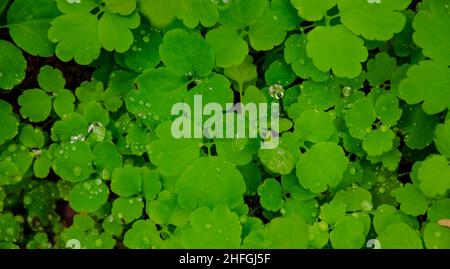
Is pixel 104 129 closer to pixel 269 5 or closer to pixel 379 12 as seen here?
pixel 269 5

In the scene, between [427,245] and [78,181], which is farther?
[78,181]

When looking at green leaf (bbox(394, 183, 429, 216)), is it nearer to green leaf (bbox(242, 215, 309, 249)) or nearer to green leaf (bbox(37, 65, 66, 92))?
green leaf (bbox(242, 215, 309, 249))

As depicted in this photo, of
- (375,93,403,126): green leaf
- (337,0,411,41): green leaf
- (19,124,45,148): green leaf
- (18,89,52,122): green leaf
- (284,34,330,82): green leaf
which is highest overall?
(337,0,411,41): green leaf

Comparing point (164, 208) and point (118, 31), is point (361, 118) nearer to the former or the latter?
point (164, 208)

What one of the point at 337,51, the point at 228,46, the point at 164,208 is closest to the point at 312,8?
the point at 337,51

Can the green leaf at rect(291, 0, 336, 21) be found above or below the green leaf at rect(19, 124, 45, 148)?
above

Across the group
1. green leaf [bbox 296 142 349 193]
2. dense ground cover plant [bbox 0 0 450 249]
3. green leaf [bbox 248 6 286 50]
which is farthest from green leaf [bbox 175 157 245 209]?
green leaf [bbox 248 6 286 50]

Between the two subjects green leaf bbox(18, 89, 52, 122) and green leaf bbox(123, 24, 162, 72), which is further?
green leaf bbox(18, 89, 52, 122)
